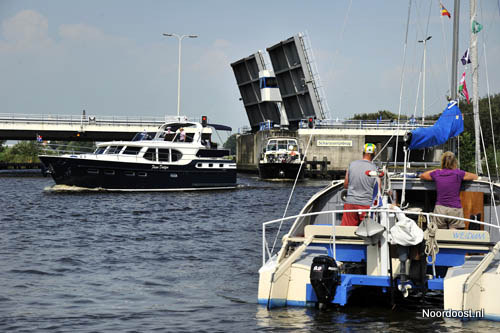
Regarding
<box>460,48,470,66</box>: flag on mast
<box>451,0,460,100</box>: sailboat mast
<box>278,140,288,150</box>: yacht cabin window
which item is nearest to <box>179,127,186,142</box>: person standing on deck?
<box>278,140,288,150</box>: yacht cabin window

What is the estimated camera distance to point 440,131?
36.3ft

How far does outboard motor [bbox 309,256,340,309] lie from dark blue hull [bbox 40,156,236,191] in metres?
24.8

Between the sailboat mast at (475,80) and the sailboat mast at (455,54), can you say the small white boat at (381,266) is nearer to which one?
the sailboat mast at (475,80)

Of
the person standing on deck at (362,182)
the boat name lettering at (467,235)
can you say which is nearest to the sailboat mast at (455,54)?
the person standing on deck at (362,182)

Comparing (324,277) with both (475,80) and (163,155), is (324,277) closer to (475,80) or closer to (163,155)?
(475,80)

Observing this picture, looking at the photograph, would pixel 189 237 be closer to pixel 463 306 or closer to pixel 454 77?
pixel 454 77

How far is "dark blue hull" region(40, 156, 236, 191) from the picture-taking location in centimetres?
3225

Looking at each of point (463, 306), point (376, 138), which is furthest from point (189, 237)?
point (376, 138)

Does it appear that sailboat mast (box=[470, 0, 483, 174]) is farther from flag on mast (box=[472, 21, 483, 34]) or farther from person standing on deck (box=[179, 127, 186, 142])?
person standing on deck (box=[179, 127, 186, 142])

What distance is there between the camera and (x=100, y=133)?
56.4 meters

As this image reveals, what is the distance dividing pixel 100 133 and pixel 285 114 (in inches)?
672

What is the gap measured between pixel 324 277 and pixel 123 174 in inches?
999

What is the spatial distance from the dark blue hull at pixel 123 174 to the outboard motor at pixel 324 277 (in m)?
24.8

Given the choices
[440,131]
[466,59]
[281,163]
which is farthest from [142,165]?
[440,131]
